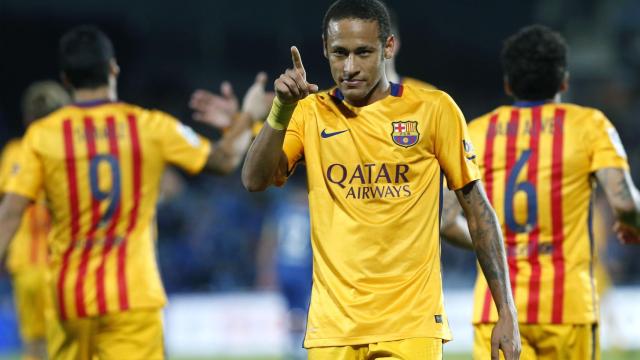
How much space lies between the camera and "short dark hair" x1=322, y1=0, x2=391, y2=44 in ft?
13.9

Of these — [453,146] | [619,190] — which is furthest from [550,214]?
[453,146]

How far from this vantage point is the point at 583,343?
17.9 feet

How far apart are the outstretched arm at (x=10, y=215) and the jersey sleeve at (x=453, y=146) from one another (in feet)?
7.89

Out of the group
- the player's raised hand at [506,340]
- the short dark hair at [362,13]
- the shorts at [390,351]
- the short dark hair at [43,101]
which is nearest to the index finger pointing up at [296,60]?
the short dark hair at [362,13]

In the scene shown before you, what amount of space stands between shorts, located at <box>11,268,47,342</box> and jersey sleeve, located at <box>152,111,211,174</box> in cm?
444

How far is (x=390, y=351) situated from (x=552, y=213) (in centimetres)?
160

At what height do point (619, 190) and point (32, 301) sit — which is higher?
point (619, 190)

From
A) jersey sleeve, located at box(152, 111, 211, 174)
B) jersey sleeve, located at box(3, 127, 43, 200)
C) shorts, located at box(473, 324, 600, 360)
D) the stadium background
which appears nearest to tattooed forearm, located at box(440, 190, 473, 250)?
Result: shorts, located at box(473, 324, 600, 360)

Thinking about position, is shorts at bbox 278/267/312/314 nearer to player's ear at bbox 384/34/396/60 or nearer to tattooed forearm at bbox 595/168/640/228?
tattooed forearm at bbox 595/168/640/228

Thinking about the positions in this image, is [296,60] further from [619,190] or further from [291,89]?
[619,190]

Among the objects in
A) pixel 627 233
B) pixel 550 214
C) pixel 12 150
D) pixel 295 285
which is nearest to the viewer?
pixel 550 214

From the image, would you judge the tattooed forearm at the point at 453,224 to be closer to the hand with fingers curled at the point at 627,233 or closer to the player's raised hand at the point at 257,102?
the hand with fingers curled at the point at 627,233

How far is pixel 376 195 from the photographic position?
14.3 ft

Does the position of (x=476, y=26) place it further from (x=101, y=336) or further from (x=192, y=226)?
(x=101, y=336)
